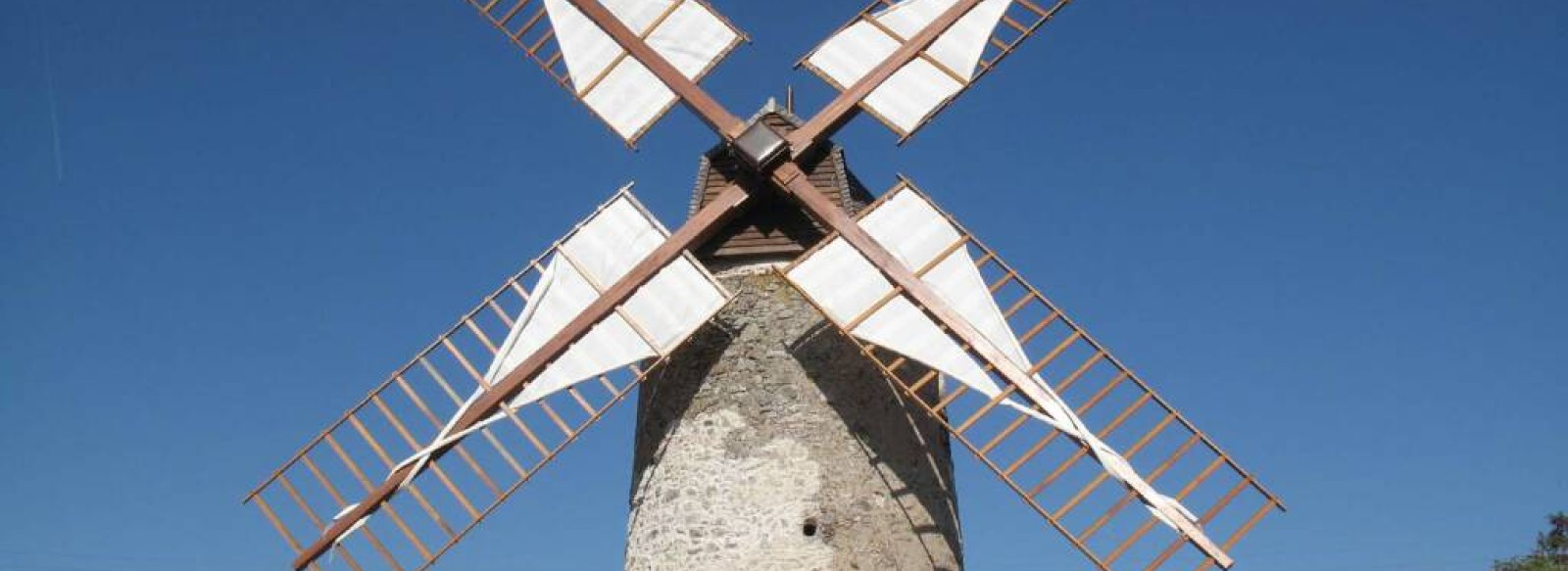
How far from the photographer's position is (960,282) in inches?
390

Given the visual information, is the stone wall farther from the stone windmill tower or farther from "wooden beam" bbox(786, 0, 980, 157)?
"wooden beam" bbox(786, 0, 980, 157)

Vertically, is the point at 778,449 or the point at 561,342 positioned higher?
the point at 561,342

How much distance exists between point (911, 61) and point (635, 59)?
234 cm

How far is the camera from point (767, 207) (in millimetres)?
10609

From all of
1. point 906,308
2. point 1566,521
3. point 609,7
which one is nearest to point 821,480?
point 906,308

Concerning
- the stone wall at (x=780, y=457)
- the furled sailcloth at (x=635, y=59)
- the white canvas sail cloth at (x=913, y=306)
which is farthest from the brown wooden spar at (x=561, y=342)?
the furled sailcloth at (x=635, y=59)

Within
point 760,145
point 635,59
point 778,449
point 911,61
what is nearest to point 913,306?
point 778,449

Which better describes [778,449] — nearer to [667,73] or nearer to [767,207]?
[767,207]

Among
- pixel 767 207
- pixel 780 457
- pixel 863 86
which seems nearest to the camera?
pixel 780 457

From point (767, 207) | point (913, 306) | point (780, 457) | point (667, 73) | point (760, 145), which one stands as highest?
point (667, 73)

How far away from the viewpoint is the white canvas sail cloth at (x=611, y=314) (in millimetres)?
9867

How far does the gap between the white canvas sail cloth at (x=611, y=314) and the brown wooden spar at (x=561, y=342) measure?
1.8 inches

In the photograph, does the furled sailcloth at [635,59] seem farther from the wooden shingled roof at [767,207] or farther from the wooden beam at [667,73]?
the wooden shingled roof at [767,207]

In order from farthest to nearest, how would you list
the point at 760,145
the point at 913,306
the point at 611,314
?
the point at 760,145, the point at 611,314, the point at 913,306
